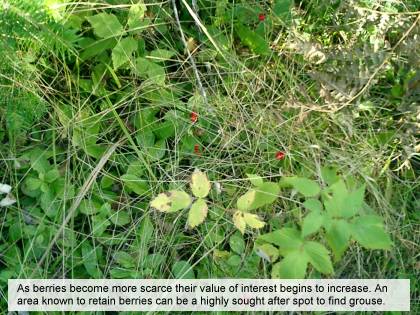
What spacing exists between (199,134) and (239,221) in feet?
1.01

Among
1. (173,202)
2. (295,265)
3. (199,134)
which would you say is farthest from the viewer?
(199,134)

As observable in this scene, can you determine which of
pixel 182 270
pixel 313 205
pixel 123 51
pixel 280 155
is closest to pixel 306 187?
pixel 313 205

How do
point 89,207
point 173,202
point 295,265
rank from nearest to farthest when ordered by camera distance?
point 295,265
point 173,202
point 89,207

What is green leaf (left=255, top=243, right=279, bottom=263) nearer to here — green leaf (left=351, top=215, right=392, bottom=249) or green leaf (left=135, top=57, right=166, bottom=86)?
green leaf (left=351, top=215, right=392, bottom=249)

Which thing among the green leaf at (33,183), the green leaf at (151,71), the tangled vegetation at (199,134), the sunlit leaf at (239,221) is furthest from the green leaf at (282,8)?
the green leaf at (33,183)

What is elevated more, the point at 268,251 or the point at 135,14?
the point at 135,14

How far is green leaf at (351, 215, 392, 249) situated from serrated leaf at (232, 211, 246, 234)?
30 cm

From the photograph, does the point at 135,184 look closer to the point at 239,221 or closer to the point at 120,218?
the point at 120,218

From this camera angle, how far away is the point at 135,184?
151 cm

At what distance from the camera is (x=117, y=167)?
5.07 ft

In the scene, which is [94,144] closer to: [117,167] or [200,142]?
[117,167]

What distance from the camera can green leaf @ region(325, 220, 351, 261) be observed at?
1.19 metres

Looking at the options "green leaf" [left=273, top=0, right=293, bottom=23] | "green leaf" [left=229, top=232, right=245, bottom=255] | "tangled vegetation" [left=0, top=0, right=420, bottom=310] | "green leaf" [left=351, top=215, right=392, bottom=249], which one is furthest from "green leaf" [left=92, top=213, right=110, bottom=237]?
"green leaf" [left=273, top=0, right=293, bottom=23]
